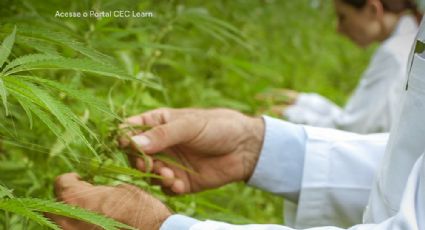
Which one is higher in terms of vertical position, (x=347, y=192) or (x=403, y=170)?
(x=403, y=170)

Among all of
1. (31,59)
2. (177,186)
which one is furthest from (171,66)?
(31,59)

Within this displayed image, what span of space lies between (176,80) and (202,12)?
2.46 ft

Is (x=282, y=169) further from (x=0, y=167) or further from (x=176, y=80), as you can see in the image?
(x=176, y=80)

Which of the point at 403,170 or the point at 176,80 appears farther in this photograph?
the point at 176,80

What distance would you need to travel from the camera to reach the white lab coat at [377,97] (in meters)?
2.38

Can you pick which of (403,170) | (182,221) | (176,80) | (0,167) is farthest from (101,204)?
(176,80)

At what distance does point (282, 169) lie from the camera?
127cm

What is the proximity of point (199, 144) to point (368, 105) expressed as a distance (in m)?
1.49

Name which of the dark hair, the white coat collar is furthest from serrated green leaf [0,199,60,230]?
the dark hair

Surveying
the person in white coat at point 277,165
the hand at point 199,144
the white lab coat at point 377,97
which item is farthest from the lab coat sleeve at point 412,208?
the white lab coat at point 377,97

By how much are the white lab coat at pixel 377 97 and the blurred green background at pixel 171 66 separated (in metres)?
0.20

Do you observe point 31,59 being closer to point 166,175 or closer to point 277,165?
point 166,175

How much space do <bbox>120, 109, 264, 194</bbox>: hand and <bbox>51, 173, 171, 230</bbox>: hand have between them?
0.32 ft

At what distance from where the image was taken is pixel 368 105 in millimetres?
2496
